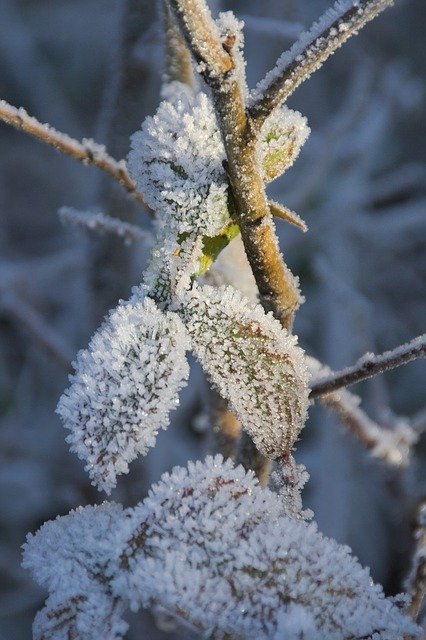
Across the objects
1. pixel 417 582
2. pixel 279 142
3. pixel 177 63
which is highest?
pixel 177 63

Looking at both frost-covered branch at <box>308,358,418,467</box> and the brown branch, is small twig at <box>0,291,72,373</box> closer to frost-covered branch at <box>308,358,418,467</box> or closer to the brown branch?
frost-covered branch at <box>308,358,418,467</box>

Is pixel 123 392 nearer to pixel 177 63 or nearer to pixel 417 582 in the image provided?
pixel 417 582

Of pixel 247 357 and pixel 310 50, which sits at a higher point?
pixel 310 50

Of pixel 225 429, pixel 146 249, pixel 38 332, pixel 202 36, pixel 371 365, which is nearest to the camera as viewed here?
pixel 202 36

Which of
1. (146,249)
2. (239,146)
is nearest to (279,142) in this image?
(239,146)

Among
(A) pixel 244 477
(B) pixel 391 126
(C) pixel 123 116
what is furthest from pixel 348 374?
(B) pixel 391 126

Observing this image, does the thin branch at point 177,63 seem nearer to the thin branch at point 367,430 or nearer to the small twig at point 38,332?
the thin branch at point 367,430

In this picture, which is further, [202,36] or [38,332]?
[38,332]
